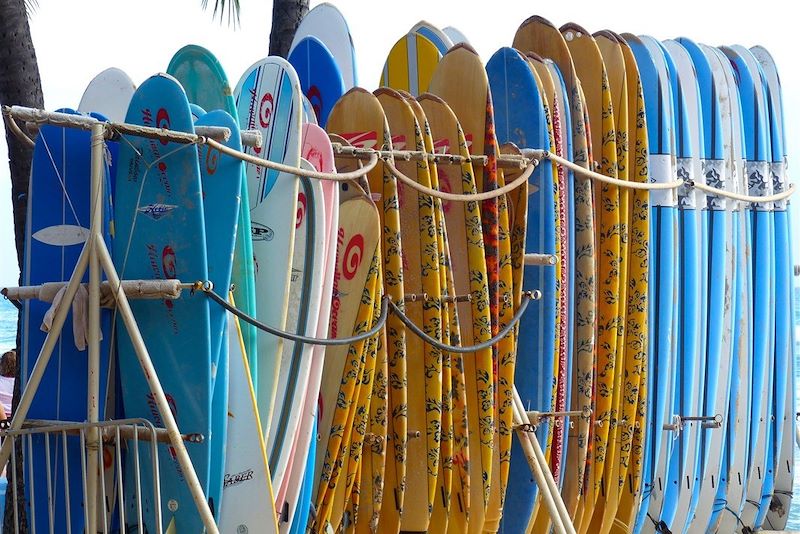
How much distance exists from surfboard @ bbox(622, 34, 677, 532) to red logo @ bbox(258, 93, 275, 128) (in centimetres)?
172

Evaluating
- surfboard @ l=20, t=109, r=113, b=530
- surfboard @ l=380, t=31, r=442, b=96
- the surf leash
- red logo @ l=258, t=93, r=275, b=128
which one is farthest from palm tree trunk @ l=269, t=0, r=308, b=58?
surfboard @ l=20, t=109, r=113, b=530

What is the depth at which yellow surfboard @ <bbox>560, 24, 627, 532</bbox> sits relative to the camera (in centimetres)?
467

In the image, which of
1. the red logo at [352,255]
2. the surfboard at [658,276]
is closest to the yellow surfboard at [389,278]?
the red logo at [352,255]

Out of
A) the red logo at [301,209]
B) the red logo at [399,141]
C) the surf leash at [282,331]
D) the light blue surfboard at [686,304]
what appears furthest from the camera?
the light blue surfboard at [686,304]

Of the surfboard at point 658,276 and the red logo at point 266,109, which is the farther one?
the surfboard at point 658,276

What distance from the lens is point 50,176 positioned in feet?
11.3

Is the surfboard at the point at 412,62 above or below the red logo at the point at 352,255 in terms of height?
above

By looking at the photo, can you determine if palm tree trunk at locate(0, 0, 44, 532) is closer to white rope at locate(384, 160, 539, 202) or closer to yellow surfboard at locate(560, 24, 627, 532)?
white rope at locate(384, 160, 539, 202)

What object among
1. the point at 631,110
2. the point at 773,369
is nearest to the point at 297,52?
the point at 631,110

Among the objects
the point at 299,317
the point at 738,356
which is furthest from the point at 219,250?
the point at 738,356

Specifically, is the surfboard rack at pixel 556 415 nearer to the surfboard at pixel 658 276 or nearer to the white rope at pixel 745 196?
the surfboard at pixel 658 276

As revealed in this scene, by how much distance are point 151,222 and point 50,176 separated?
31 centimetres

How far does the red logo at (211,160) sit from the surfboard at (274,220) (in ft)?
0.92

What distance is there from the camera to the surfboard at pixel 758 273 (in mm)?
5387
